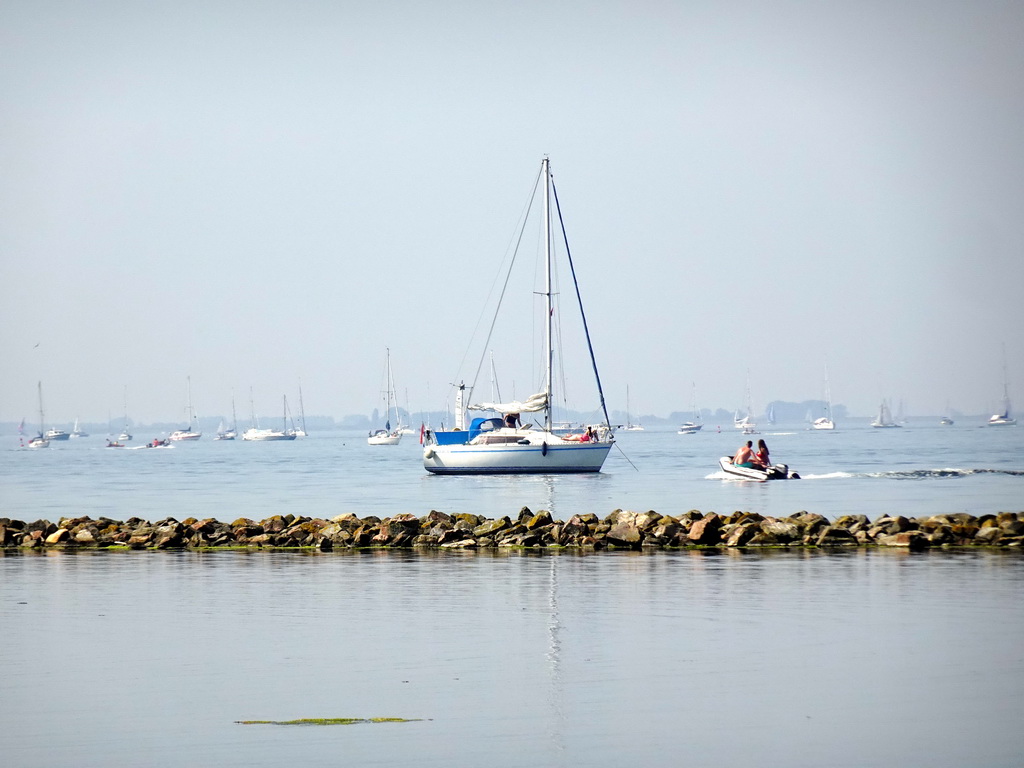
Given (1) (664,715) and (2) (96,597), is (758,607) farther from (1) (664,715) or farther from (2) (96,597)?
(2) (96,597)

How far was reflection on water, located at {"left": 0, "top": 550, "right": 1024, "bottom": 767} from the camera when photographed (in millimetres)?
12633

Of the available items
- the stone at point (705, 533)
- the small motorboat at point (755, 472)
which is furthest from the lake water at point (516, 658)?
the small motorboat at point (755, 472)

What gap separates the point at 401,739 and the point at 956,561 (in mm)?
18125

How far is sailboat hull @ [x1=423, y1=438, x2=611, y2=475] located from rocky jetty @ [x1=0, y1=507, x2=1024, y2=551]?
134 feet

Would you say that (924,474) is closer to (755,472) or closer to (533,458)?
(755,472)

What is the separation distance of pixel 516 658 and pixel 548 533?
15.9 metres

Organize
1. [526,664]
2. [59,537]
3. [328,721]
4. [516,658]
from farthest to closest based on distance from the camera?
[59,537]
[516,658]
[526,664]
[328,721]

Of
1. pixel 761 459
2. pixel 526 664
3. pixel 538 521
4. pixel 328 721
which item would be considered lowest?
pixel 761 459

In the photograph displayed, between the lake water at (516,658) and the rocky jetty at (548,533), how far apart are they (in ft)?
5.24

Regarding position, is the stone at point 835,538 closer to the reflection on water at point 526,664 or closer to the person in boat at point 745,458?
the reflection on water at point 526,664

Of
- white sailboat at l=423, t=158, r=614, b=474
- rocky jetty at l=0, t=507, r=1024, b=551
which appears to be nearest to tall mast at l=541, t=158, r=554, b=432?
white sailboat at l=423, t=158, r=614, b=474

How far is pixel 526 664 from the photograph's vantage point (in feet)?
54.8

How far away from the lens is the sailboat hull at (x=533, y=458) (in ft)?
254

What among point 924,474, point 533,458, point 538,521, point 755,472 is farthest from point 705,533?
point 924,474
